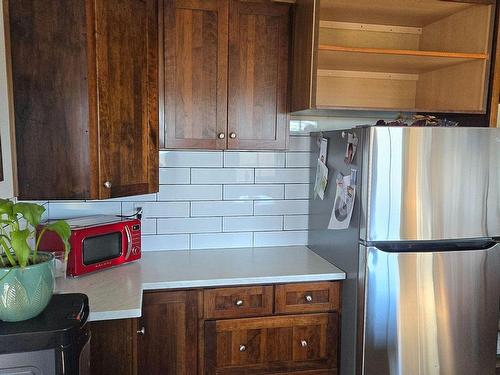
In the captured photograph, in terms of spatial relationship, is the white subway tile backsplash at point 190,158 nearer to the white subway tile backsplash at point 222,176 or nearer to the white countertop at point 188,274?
the white subway tile backsplash at point 222,176

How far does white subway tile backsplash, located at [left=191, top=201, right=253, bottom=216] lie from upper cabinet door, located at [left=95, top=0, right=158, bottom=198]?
0.41 meters

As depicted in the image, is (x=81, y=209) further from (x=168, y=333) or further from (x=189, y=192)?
(x=168, y=333)

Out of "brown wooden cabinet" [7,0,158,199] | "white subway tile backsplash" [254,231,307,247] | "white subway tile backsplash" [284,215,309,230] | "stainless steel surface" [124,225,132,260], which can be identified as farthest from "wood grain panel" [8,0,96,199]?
"white subway tile backsplash" [284,215,309,230]

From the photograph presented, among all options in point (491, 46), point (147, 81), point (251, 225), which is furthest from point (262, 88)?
point (491, 46)

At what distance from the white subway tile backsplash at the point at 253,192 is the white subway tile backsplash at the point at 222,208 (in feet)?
0.11

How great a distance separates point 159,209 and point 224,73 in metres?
0.81

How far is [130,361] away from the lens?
159cm

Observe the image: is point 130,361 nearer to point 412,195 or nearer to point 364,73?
point 412,195

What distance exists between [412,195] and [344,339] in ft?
2.43

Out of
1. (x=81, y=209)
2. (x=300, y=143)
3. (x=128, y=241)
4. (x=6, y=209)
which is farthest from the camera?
(x=300, y=143)

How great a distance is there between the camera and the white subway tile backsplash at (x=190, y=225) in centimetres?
228

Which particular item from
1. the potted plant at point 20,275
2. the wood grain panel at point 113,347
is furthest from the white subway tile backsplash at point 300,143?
the potted plant at point 20,275

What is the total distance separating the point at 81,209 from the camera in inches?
84.5

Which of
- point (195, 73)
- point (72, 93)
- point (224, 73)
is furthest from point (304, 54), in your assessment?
point (72, 93)
